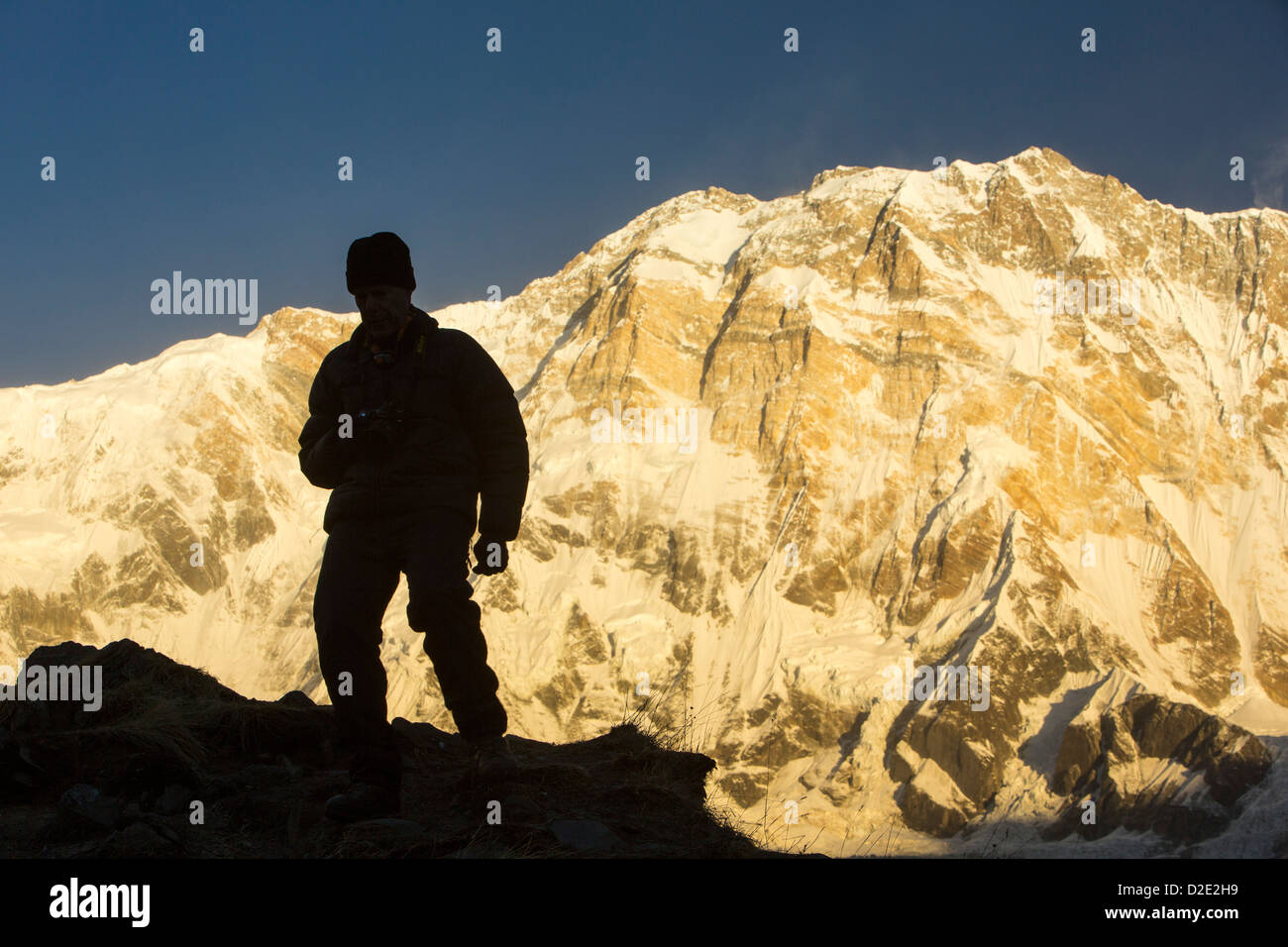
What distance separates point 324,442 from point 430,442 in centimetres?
66

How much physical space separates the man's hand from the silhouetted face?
4.62 feet

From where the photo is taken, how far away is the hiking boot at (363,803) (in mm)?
6805

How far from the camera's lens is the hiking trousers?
702 centimetres

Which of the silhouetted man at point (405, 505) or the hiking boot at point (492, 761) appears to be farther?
the hiking boot at point (492, 761)

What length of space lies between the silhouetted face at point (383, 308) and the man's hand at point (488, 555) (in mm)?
1408

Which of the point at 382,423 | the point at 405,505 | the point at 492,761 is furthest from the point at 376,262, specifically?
the point at 492,761

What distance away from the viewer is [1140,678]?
15088 cm

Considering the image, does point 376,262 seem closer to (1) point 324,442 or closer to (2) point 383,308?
(2) point 383,308

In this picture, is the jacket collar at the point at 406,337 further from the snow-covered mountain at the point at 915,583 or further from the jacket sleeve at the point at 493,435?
the snow-covered mountain at the point at 915,583

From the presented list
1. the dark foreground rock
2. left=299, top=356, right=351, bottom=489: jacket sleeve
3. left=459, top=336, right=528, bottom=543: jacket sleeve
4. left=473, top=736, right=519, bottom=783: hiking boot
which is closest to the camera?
left=299, top=356, right=351, bottom=489: jacket sleeve

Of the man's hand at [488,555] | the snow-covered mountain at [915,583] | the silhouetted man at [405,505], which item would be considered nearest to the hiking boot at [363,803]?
the silhouetted man at [405,505]

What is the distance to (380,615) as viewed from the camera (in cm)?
731

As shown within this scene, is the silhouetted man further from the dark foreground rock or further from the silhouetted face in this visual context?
the dark foreground rock

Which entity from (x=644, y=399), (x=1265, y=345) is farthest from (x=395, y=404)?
(x=1265, y=345)
